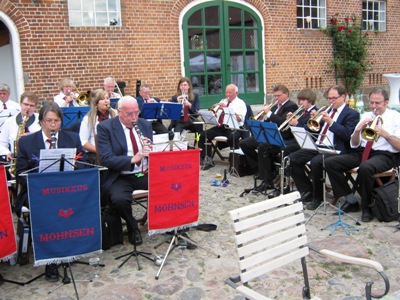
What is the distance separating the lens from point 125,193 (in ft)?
15.4

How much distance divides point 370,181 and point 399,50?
38.2 ft

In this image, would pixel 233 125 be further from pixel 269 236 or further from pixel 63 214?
pixel 269 236

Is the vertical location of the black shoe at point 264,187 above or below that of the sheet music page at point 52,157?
below

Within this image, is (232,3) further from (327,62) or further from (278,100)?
(278,100)

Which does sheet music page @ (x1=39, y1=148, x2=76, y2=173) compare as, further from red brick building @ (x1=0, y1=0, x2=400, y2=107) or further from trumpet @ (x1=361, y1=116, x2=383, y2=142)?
red brick building @ (x1=0, y1=0, x2=400, y2=107)

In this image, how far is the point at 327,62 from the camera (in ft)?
45.0

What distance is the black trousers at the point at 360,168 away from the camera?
5.38 m

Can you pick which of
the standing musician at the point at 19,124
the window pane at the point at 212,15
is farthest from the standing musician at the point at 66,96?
the window pane at the point at 212,15

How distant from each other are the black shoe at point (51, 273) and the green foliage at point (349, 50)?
37.8 ft

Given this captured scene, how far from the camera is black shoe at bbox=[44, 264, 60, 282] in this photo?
413cm

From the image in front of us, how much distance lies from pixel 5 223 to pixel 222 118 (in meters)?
5.27

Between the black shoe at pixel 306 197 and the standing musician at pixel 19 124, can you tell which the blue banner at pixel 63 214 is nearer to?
the standing musician at pixel 19 124

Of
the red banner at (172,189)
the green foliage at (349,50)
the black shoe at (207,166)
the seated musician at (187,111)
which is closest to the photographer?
the red banner at (172,189)

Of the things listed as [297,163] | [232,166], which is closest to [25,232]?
[297,163]
